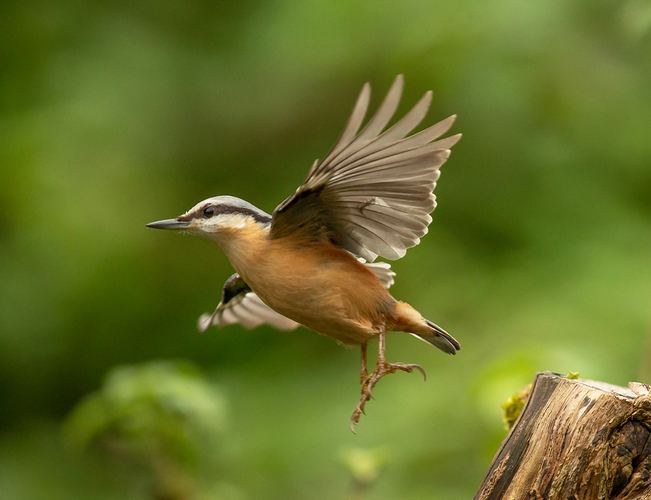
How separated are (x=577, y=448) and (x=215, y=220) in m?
1.47

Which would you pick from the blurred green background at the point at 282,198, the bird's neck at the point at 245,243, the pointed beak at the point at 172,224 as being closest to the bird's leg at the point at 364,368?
the bird's neck at the point at 245,243

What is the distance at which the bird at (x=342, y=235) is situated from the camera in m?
2.29

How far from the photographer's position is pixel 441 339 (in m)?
2.89

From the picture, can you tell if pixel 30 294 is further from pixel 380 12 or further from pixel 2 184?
pixel 380 12

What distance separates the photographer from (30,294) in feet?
17.4

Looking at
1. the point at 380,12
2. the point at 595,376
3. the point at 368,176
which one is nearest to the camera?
the point at 368,176

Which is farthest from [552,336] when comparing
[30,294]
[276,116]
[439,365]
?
[30,294]

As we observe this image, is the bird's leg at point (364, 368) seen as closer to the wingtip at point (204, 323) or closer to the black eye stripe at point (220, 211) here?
the black eye stripe at point (220, 211)

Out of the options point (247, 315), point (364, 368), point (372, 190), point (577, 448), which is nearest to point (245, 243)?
point (372, 190)

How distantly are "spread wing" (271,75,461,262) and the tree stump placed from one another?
2.44 ft

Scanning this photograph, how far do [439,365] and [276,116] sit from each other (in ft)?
7.66

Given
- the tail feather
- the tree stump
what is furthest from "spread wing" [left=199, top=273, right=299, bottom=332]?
the tree stump

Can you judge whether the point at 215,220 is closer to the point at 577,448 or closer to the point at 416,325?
the point at 416,325

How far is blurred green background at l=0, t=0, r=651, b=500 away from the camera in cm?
447
